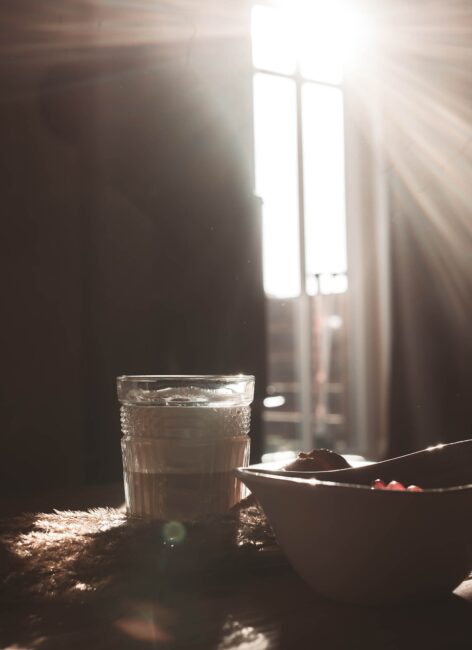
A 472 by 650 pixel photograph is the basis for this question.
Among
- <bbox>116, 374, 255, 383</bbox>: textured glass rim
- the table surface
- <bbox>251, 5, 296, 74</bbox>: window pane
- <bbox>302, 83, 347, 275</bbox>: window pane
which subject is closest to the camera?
the table surface

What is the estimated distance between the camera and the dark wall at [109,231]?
2002 mm

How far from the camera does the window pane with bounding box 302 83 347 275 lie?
4.93 metres

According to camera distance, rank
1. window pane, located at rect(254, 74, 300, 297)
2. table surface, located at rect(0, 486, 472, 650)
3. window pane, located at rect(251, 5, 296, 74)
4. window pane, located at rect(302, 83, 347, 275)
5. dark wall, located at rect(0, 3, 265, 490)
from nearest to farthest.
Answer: table surface, located at rect(0, 486, 472, 650)
dark wall, located at rect(0, 3, 265, 490)
window pane, located at rect(251, 5, 296, 74)
window pane, located at rect(254, 74, 300, 297)
window pane, located at rect(302, 83, 347, 275)

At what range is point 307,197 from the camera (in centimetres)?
491

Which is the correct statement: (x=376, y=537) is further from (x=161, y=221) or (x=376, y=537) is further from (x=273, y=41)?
(x=273, y=41)

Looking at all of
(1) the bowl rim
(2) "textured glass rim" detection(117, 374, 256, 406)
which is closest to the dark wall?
(2) "textured glass rim" detection(117, 374, 256, 406)

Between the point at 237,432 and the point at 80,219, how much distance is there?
4.80 feet

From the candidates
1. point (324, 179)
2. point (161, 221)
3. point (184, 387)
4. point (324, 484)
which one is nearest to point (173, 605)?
point (324, 484)

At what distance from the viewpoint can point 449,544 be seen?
50cm

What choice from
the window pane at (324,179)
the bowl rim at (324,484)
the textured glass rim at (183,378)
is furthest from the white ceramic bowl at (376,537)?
the window pane at (324,179)

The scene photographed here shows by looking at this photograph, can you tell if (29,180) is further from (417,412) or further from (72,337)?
(417,412)

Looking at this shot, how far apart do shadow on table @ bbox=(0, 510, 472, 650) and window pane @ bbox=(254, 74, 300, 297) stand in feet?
13.5

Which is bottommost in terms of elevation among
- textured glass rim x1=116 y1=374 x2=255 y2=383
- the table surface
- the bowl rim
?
the table surface

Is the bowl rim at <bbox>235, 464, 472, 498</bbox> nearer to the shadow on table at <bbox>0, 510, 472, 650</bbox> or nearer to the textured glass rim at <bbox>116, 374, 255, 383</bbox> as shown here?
the shadow on table at <bbox>0, 510, 472, 650</bbox>
